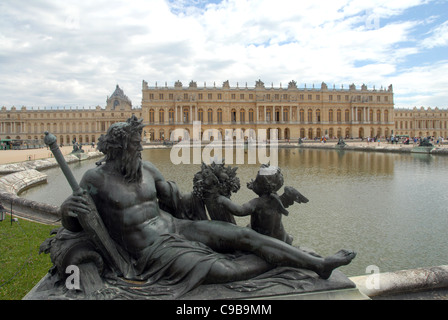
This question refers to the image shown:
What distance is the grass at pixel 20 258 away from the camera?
336 cm

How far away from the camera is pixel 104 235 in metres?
2.43

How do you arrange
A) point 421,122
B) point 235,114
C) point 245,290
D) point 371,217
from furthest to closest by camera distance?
point 421,122 < point 235,114 < point 371,217 < point 245,290

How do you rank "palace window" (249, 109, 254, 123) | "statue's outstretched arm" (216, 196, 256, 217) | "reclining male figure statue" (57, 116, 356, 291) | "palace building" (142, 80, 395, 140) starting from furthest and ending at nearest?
"palace window" (249, 109, 254, 123), "palace building" (142, 80, 395, 140), "statue's outstretched arm" (216, 196, 256, 217), "reclining male figure statue" (57, 116, 356, 291)

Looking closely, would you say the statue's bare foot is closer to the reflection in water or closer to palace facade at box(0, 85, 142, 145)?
the reflection in water

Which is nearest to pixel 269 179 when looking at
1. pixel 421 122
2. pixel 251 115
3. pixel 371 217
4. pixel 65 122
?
pixel 371 217

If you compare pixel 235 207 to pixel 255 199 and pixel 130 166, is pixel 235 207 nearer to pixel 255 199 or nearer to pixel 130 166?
pixel 255 199

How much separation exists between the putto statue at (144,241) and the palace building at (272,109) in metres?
59.1

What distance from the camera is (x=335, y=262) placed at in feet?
7.79

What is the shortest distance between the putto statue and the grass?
1.18 meters

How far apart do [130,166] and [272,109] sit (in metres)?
64.5

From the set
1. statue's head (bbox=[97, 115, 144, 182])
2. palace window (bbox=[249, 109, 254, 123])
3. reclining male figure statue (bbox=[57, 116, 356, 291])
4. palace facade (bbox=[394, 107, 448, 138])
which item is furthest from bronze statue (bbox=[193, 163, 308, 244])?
palace facade (bbox=[394, 107, 448, 138])

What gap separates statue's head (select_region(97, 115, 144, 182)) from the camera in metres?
2.52

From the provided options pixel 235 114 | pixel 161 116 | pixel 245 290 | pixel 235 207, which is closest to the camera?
pixel 245 290
